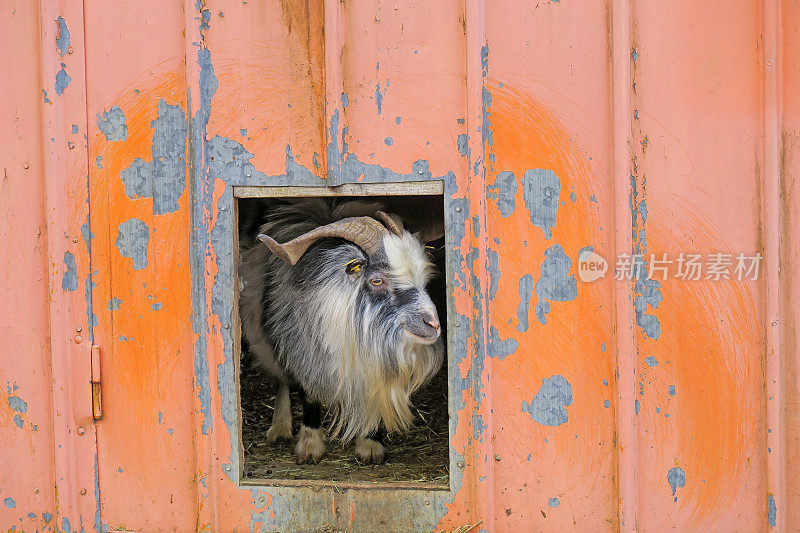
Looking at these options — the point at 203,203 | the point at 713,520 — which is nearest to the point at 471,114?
the point at 203,203

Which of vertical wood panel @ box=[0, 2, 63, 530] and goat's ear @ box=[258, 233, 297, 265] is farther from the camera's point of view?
goat's ear @ box=[258, 233, 297, 265]

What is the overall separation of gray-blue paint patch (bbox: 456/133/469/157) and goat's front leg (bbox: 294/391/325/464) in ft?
6.09

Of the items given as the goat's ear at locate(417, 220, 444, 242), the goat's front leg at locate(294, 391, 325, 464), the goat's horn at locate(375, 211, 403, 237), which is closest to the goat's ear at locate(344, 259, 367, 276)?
the goat's horn at locate(375, 211, 403, 237)

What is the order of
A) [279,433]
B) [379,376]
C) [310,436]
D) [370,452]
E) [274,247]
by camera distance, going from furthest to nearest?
[279,433]
[310,436]
[370,452]
[379,376]
[274,247]

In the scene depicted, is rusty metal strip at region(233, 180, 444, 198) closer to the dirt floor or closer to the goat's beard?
the goat's beard

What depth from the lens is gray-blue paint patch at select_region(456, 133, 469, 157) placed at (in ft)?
10.1

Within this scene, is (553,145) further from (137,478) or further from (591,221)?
(137,478)

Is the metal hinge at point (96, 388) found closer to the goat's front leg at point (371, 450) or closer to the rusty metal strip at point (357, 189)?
the rusty metal strip at point (357, 189)

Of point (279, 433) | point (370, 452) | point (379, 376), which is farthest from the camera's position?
point (279, 433)

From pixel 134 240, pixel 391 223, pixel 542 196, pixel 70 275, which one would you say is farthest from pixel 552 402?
pixel 70 275

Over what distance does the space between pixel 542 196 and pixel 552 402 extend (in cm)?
83

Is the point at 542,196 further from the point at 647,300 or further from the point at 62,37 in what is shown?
the point at 62,37

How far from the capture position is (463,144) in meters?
3.08

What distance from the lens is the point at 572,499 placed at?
3109mm
